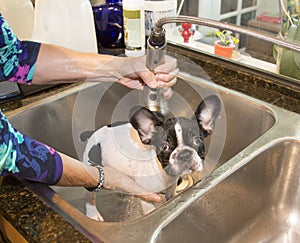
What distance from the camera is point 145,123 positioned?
3.05 ft

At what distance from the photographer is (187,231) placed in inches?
27.2

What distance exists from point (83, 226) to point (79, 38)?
637mm

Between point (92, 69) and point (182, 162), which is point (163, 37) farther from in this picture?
point (182, 162)

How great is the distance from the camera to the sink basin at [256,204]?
28.8 inches

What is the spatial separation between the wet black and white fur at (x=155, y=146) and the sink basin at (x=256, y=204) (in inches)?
6.2

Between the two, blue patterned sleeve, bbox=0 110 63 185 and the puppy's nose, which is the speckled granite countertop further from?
the puppy's nose

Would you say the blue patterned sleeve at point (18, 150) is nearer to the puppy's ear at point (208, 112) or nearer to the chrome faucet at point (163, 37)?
the chrome faucet at point (163, 37)

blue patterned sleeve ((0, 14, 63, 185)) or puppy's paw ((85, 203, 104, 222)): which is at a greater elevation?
blue patterned sleeve ((0, 14, 63, 185))

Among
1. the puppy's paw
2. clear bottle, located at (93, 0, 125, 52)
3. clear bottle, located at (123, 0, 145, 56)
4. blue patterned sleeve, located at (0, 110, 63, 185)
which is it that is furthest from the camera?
clear bottle, located at (93, 0, 125, 52)

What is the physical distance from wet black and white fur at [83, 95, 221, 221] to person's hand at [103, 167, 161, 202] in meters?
0.03

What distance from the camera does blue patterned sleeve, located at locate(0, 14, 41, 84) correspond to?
80 cm

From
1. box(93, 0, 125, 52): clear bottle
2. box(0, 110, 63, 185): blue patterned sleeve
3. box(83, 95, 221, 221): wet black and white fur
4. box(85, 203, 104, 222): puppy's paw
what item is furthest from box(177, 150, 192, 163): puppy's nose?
box(93, 0, 125, 52): clear bottle

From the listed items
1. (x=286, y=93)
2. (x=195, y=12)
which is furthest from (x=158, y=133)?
(x=195, y=12)

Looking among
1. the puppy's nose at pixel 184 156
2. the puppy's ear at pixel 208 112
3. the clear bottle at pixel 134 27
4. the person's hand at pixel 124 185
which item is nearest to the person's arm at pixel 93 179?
the person's hand at pixel 124 185
